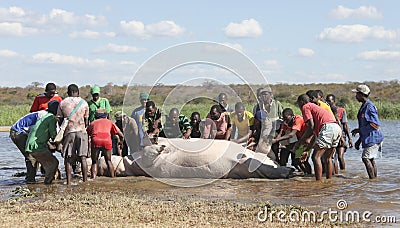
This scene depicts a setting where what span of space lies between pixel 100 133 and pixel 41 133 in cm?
116

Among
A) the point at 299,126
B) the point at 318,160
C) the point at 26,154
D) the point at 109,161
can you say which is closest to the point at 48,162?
the point at 26,154

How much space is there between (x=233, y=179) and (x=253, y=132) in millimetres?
1070

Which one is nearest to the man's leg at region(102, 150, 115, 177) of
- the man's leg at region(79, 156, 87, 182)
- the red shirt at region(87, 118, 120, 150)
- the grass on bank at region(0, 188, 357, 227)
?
the red shirt at region(87, 118, 120, 150)

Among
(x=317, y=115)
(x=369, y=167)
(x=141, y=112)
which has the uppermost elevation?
(x=141, y=112)

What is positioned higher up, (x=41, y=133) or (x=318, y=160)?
(x=41, y=133)

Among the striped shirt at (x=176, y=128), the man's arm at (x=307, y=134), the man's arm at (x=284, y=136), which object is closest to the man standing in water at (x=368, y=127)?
the man's arm at (x=307, y=134)

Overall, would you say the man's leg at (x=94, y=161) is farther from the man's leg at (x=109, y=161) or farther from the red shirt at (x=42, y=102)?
the red shirt at (x=42, y=102)

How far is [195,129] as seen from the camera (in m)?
12.4

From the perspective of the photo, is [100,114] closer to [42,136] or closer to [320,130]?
[42,136]

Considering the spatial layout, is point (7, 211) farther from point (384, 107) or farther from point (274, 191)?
point (384, 107)

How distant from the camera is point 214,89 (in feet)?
42.4

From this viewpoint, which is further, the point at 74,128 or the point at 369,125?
the point at 369,125

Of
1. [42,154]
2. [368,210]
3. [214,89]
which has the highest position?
[214,89]

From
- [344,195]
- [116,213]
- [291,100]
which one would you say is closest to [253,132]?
[344,195]
